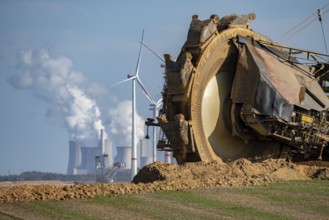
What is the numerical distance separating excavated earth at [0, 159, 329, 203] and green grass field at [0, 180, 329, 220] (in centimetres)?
70

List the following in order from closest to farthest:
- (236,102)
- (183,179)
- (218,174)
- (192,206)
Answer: (192,206), (183,179), (218,174), (236,102)

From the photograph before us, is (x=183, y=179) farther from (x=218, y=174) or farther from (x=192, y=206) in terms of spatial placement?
(x=192, y=206)

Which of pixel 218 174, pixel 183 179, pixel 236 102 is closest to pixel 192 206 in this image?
pixel 183 179

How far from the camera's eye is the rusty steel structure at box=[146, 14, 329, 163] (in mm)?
30656

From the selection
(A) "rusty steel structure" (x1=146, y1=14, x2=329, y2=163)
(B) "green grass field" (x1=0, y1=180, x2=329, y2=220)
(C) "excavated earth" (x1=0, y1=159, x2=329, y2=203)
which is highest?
(A) "rusty steel structure" (x1=146, y1=14, x2=329, y2=163)

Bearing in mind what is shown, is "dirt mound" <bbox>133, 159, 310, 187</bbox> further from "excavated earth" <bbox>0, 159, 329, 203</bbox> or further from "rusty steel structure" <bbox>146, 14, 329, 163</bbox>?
"rusty steel structure" <bbox>146, 14, 329, 163</bbox>

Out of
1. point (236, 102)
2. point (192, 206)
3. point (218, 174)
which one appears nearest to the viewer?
point (192, 206)

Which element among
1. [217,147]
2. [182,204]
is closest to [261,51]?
[217,147]

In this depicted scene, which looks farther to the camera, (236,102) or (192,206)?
(236,102)

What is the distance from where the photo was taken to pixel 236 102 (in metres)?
32.5

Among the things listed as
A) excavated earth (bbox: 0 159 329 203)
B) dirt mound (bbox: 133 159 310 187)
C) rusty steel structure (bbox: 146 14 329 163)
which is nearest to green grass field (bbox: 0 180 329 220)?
excavated earth (bbox: 0 159 329 203)

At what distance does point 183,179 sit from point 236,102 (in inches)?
276

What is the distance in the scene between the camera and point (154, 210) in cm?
2025

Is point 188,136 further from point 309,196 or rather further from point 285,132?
point 309,196
